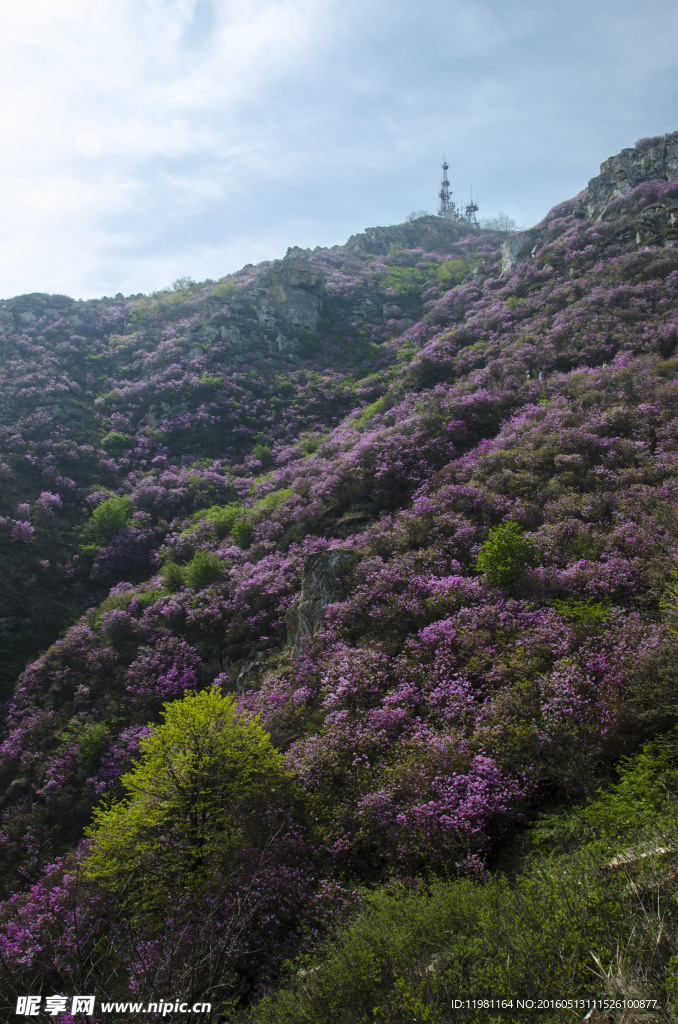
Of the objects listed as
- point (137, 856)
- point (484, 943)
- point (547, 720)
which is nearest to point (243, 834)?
point (137, 856)

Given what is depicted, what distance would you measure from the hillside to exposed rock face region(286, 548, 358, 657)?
10 centimetres

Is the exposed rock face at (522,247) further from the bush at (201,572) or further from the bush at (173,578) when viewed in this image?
the bush at (173,578)

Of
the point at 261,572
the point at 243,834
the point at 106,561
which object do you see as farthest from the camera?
the point at 106,561

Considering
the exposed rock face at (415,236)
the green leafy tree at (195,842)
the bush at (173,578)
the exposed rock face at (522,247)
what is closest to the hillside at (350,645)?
the green leafy tree at (195,842)

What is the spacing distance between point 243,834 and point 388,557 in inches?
375

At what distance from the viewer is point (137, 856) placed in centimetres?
906

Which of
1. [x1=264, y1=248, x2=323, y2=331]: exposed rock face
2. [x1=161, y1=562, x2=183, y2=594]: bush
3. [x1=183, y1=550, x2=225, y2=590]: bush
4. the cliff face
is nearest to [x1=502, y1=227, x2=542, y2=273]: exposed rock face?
the cliff face

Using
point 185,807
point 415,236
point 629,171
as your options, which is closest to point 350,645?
point 185,807

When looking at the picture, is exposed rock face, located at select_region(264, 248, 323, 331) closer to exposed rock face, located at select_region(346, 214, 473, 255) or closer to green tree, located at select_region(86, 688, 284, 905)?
exposed rock face, located at select_region(346, 214, 473, 255)

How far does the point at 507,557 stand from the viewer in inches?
494

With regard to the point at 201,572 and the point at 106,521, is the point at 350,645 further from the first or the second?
the point at 106,521

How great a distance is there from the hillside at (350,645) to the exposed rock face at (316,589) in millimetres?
103

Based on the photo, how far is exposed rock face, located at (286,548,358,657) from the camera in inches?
595

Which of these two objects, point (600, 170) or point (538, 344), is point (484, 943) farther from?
point (600, 170)
